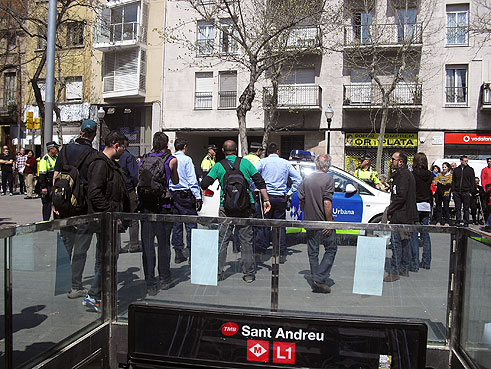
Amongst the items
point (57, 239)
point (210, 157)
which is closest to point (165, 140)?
point (57, 239)

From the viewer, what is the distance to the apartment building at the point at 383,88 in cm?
2298

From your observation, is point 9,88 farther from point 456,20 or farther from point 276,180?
point 276,180

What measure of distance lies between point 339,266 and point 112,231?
2.02 m

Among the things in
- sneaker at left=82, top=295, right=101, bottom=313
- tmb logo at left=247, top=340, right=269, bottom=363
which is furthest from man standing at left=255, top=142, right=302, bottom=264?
tmb logo at left=247, top=340, right=269, bottom=363

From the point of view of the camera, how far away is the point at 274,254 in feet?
12.8

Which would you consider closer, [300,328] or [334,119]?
[300,328]

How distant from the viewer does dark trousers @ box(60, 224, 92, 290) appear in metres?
3.71

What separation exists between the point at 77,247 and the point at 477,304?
3.16 m

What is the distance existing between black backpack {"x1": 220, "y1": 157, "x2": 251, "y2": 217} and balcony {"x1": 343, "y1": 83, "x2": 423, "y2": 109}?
1826 cm

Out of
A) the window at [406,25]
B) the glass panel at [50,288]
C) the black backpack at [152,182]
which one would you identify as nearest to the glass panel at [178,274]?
the glass panel at [50,288]

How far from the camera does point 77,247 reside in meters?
3.83

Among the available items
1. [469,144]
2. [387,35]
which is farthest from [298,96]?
[469,144]

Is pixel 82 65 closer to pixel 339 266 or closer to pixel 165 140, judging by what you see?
pixel 165 140

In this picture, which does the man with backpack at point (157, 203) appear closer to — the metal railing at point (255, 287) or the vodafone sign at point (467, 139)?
the metal railing at point (255, 287)
